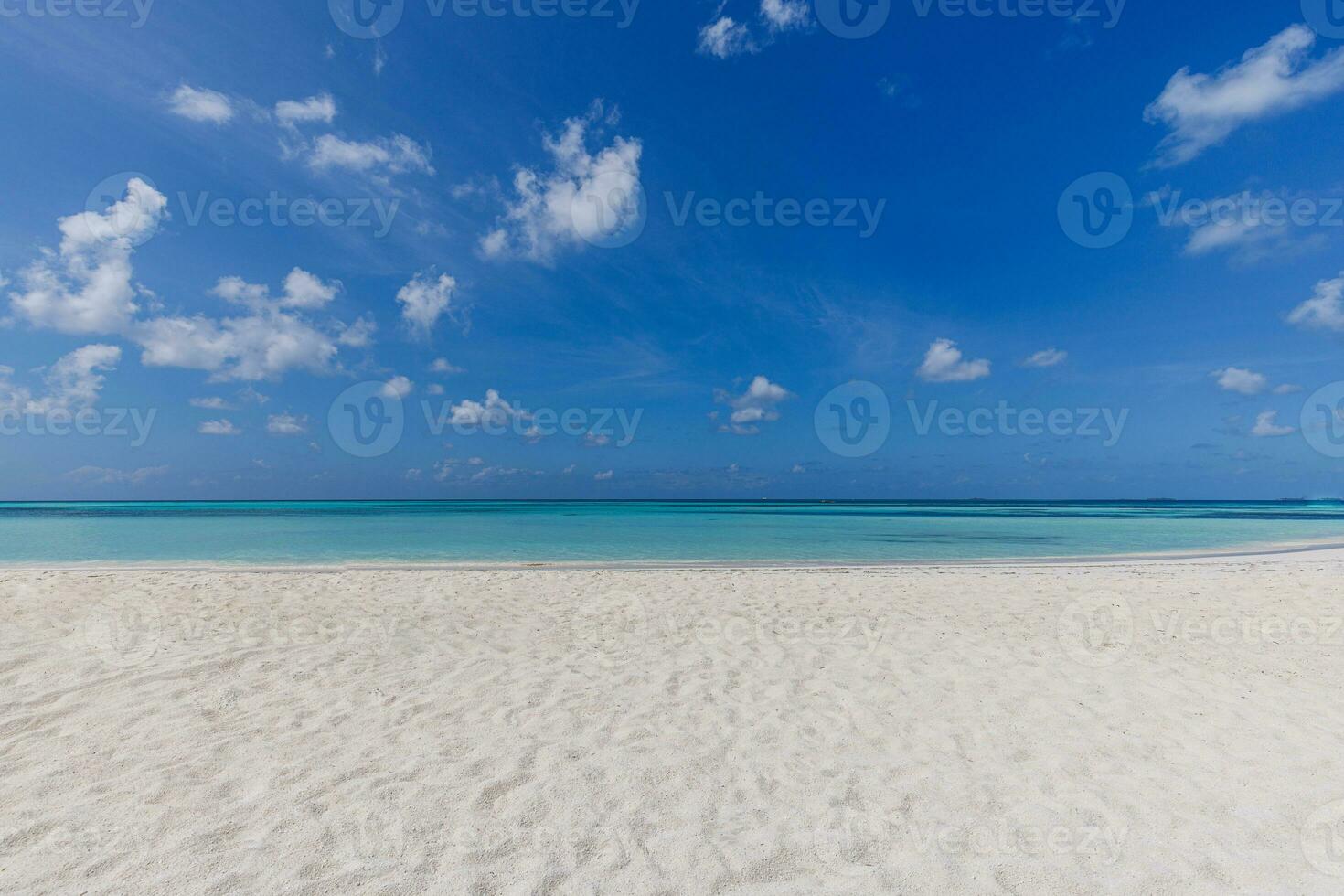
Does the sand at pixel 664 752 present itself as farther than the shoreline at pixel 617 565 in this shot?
No

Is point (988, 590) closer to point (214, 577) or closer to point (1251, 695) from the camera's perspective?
point (1251, 695)

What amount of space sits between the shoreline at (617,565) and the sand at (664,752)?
21.2ft

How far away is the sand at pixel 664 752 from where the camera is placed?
12.2 feet

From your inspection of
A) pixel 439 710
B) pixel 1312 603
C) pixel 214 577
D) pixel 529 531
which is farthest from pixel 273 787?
pixel 529 531

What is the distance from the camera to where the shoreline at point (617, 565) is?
52.5 feet

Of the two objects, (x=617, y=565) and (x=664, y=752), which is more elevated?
(x=617, y=565)

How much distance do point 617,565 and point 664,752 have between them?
41.8 ft

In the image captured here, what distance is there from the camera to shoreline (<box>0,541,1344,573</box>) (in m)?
16.0

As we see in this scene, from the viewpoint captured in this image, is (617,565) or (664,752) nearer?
(664,752)

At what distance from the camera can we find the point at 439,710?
5.96 m

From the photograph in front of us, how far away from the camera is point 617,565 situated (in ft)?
58.2

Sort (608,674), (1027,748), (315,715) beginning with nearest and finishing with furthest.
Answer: (1027,748) → (315,715) → (608,674)

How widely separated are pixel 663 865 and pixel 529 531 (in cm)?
2885

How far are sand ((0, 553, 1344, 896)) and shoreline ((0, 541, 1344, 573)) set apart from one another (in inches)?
255
